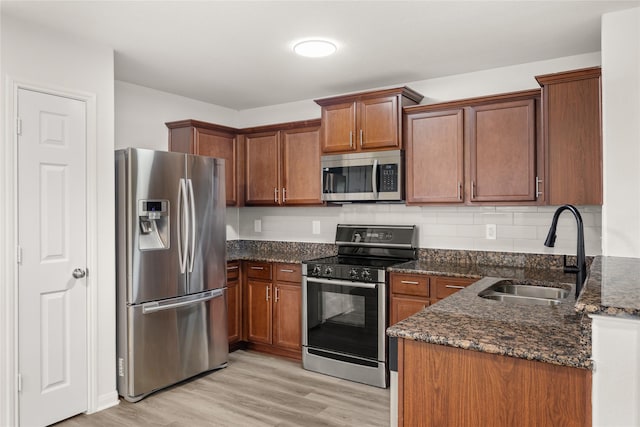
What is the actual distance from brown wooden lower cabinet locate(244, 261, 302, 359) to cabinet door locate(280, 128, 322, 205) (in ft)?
2.26

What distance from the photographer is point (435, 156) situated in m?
3.61

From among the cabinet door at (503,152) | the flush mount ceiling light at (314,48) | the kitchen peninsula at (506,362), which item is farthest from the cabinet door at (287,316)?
the kitchen peninsula at (506,362)

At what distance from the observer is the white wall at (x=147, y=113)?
3.97m

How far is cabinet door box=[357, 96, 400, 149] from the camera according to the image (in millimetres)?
3713

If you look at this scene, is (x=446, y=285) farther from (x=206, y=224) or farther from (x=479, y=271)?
(x=206, y=224)

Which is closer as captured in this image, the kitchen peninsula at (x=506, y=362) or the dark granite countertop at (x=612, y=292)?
the dark granite countertop at (x=612, y=292)

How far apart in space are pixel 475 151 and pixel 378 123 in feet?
2.66

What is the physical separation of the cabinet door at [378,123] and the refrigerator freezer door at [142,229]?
58.9 inches

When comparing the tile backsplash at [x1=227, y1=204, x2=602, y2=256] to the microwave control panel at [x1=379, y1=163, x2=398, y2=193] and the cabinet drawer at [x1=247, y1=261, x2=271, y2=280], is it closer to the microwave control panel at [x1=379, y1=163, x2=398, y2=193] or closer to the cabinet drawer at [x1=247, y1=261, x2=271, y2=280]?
the microwave control panel at [x1=379, y1=163, x2=398, y2=193]

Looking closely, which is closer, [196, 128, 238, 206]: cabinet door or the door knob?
the door knob

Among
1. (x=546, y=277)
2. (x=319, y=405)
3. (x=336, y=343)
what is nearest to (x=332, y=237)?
(x=336, y=343)

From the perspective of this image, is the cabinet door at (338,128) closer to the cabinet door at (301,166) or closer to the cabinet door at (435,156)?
the cabinet door at (301,166)

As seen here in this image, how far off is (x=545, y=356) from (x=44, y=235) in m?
2.79

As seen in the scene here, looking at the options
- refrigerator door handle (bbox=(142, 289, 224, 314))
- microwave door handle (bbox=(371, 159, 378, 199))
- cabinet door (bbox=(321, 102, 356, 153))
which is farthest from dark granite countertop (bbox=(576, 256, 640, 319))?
refrigerator door handle (bbox=(142, 289, 224, 314))
